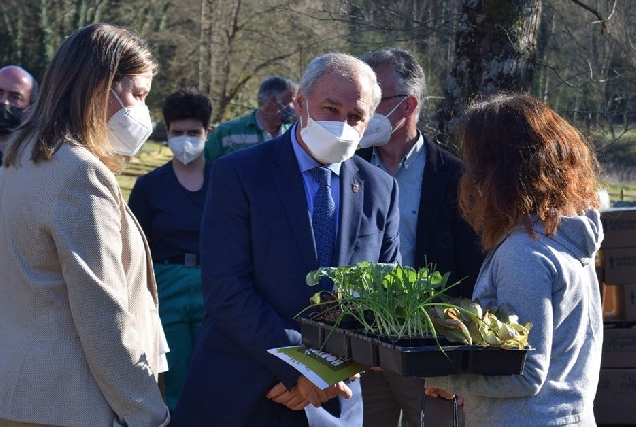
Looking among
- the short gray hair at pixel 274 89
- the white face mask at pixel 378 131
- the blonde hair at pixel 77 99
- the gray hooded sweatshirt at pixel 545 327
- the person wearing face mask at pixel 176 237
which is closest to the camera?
the gray hooded sweatshirt at pixel 545 327

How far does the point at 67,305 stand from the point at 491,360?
116 cm

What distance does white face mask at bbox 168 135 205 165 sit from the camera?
18.1 ft

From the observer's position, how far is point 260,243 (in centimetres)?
322

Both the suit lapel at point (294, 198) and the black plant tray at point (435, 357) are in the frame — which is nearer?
the black plant tray at point (435, 357)

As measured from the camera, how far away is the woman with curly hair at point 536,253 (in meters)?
2.56

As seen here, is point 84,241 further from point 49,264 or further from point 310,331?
point 310,331

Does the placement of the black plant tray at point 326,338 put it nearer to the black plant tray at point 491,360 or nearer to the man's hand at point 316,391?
the man's hand at point 316,391

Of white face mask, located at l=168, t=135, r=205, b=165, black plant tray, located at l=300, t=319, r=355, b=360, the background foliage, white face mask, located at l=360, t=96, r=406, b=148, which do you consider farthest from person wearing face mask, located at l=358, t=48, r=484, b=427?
white face mask, located at l=168, t=135, r=205, b=165

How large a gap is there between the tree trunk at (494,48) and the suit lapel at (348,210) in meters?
1.82

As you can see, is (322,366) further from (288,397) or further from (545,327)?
(545,327)

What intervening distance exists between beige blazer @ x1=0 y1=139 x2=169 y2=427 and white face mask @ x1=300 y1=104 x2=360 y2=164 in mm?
823

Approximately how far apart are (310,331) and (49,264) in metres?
→ 0.75

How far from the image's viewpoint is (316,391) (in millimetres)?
3082

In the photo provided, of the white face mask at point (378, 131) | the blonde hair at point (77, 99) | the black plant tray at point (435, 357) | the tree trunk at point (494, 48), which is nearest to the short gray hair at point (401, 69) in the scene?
the white face mask at point (378, 131)
